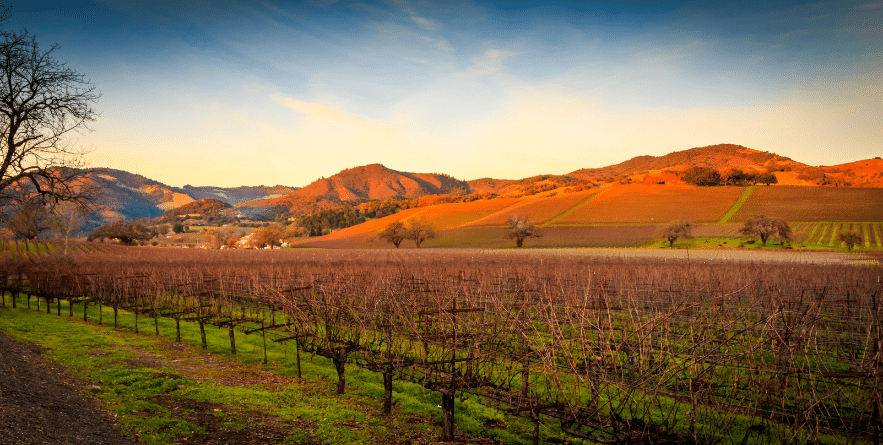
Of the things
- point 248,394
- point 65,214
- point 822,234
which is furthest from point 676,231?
point 65,214

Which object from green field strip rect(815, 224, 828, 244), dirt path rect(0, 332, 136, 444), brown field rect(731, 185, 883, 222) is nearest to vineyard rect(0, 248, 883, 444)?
dirt path rect(0, 332, 136, 444)

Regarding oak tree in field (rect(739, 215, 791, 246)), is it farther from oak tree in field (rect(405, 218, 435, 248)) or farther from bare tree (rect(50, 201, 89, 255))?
bare tree (rect(50, 201, 89, 255))

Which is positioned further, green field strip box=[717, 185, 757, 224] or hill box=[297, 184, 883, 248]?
green field strip box=[717, 185, 757, 224]

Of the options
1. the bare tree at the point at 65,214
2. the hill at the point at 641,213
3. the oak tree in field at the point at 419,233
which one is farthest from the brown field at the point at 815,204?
the bare tree at the point at 65,214

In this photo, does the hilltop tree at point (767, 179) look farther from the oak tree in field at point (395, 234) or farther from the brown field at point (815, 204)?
the oak tree in field at point (395, 234)

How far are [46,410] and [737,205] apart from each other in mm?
102454

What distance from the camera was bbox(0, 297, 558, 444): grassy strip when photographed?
8234mm

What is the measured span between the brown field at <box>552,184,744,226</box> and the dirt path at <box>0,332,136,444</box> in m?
85.8

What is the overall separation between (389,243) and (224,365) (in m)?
78.1

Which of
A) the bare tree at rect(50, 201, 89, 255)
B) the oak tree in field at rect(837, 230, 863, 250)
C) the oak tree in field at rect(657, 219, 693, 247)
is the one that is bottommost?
the oak tree in field at rect(837, 230, 863, 250)

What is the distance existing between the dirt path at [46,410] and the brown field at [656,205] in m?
85.8

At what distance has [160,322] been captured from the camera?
21.1m

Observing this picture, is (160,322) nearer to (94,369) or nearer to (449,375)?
(94,369)

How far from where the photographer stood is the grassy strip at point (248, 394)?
823 centimetres
